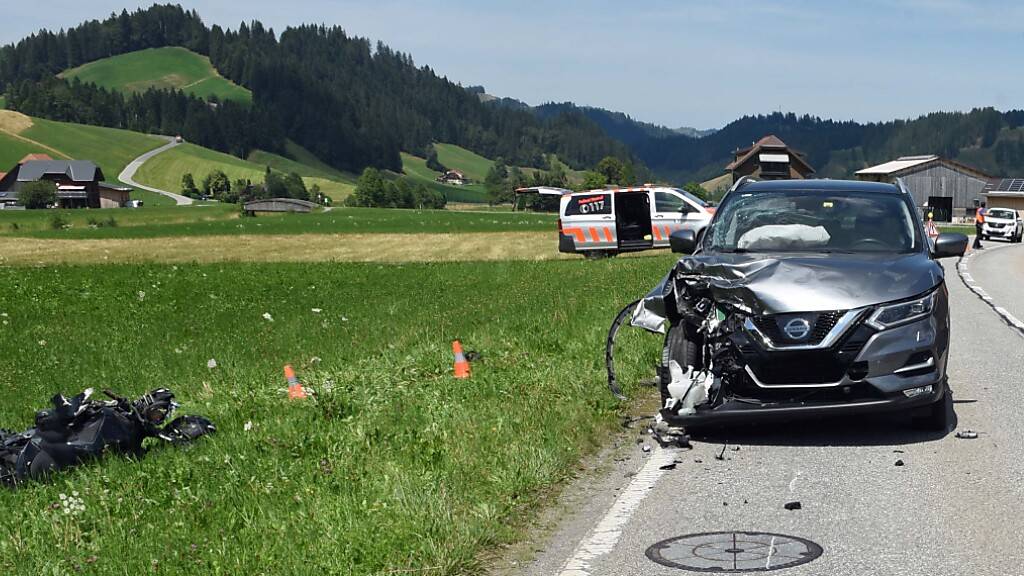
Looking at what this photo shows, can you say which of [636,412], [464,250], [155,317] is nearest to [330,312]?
[155,317]

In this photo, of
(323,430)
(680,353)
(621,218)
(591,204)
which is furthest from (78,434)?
(621,218)

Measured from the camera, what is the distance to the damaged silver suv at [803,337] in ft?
24.8

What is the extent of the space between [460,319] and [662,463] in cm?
928

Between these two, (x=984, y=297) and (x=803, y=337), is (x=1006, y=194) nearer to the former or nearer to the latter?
(x=984, y=297)

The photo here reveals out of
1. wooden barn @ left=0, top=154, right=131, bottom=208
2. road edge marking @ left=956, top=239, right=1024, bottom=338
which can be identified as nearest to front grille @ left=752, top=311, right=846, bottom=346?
road edge marking @ left=956, top=239, right=1024, bottom=338

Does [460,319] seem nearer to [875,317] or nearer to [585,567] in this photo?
[875,317]

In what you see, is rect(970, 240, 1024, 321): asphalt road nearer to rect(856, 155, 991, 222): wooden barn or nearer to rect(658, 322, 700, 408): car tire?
rect(658, 322, 700, 408): car tire

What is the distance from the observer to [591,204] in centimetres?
3400

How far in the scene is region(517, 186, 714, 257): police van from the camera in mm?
33500

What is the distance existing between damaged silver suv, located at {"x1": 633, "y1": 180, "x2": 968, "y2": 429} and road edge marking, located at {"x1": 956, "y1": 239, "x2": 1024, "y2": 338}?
22.7 feet

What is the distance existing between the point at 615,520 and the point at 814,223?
4.08 meters

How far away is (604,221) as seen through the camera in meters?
33.9

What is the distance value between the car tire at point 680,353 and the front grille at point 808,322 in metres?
0.67

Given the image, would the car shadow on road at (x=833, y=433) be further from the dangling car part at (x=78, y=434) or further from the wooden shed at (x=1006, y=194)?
the wooden shed at (x=1006, y=194)
